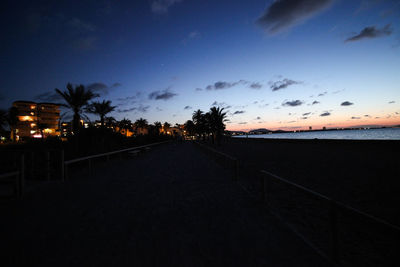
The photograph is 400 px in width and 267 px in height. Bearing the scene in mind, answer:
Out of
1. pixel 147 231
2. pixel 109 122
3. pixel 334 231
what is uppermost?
pixel 109 122

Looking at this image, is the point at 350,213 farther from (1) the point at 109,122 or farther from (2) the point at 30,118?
(2) the point at 30,118

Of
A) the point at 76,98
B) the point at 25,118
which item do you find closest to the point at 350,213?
the point at 76,98

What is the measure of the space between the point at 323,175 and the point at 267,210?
577cm

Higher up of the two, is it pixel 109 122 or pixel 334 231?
pixel 109 122

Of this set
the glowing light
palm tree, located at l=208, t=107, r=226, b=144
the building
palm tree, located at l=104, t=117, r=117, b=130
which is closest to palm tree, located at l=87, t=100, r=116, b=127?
palm tree, located at l=104, t=117, r=117, b=130

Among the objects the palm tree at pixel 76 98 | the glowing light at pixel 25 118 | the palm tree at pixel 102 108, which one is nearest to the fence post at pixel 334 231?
the palm tree at pixel 76 98

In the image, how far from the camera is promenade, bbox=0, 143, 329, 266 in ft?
7.97

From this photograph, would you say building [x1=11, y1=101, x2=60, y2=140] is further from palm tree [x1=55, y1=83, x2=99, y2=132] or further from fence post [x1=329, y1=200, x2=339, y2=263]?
fence post [x1=329, y1=200, x2=339, y2=263]

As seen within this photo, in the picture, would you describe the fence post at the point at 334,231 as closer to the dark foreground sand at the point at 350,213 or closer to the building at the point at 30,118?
the dark foreground sand at the point at 350,213

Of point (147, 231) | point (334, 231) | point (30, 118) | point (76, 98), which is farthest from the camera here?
point (30, 118)

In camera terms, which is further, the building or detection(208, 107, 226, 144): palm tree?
the building

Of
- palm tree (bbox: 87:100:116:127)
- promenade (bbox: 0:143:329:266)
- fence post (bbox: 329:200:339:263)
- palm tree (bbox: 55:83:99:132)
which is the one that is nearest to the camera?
fence post (bbox: 329:200:339:263)

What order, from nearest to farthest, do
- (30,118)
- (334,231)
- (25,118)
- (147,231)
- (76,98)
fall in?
(334,231)
(147,231)
(76,98)
(25,118)
(30,118)

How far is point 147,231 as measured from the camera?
10.2 feet
